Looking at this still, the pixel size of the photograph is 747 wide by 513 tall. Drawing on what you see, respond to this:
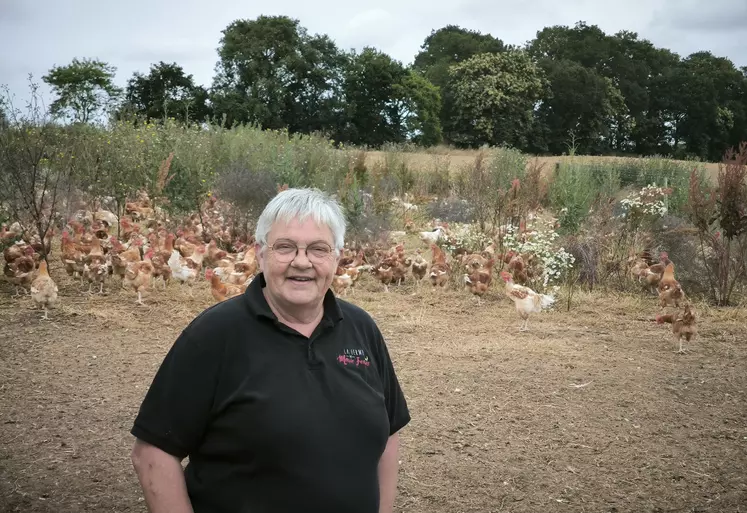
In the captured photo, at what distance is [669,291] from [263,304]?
6395 mm

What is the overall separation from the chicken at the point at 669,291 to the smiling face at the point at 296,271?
20.2 ft

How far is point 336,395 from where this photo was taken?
2.18m

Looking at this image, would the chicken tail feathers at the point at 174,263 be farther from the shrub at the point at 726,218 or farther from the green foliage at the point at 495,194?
the shrub at the point at 726,218

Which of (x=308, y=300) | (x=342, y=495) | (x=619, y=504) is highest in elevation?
(x=308, y=300)

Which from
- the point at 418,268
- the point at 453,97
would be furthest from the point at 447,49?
the point at 418,268

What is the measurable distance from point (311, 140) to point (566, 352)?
10.4m

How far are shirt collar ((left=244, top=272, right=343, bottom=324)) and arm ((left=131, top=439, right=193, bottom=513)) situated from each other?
1.61ft

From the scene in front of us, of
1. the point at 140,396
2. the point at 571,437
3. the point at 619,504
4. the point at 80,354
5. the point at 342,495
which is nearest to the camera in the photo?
the point at 342,495

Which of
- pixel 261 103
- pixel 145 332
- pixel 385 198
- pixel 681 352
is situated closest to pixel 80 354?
pixel 145 332

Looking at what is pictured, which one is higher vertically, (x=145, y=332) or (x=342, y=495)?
(x=342, y=495)

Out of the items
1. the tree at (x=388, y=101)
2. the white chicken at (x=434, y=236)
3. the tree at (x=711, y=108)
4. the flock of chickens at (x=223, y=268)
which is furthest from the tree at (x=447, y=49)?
the flock of chickens at (x=223, y=268)

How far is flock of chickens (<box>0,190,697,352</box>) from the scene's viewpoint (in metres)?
7.48

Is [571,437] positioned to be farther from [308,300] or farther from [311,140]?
[311,140]

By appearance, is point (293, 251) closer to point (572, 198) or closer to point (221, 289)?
point (221, 289)
